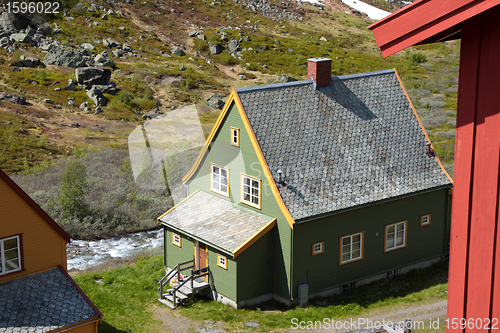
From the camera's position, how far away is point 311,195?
73.4 feet

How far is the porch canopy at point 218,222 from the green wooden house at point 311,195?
0.06 metres

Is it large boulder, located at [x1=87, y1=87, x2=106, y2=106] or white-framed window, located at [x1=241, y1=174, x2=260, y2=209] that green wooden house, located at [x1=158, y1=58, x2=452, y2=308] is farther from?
large boulder, located at [x1=87, y1=87, x2=106, y2=106]

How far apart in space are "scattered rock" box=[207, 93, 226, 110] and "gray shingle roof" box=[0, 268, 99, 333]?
183 ft

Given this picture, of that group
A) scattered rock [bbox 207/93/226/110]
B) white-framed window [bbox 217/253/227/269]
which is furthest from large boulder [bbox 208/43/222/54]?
white-framed window [bbox 217/253/227/269]

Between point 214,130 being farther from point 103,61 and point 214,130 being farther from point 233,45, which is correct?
point 233,45

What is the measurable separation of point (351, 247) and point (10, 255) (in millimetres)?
13400

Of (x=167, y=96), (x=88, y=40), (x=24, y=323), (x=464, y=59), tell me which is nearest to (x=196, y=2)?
(x=88, y=40)

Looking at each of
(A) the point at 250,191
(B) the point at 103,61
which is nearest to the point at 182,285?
(A) the point at 250,191

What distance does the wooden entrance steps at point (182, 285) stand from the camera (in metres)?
22.8

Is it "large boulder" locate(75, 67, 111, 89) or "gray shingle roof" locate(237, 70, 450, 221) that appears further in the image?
"large boulder" locate(75, 67, 111, 89)

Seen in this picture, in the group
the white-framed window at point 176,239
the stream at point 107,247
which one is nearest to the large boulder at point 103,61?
the stream at point 107,247

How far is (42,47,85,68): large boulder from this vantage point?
8000cm

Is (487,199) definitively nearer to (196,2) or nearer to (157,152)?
(157,152)

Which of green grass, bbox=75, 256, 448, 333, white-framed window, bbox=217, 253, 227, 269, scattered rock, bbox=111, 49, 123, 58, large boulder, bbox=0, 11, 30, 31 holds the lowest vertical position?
green grass, bbox=75, 256, 448, 333
